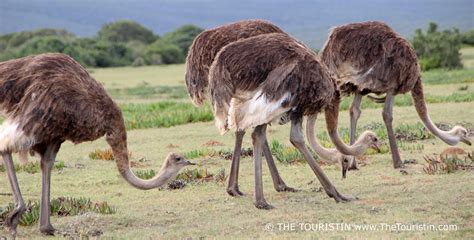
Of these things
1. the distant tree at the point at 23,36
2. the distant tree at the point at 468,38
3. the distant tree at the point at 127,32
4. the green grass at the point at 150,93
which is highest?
the green grass at the point at 150,93

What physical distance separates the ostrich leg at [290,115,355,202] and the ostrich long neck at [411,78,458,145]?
2.43m

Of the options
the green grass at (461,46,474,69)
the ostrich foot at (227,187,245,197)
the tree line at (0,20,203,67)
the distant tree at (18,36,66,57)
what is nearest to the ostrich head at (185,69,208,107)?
the ostrich foot at (227,187,245,197)

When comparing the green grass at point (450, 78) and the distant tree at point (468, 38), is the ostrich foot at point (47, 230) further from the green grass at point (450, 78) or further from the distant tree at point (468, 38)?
the distant tree at point (468, 38)

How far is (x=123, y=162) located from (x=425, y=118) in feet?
13.7

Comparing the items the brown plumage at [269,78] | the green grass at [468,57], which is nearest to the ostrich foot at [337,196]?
the brown plumage at [269,78]

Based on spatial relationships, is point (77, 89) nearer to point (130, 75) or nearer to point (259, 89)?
point (259, 89)

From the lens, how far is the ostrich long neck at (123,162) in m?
7.65

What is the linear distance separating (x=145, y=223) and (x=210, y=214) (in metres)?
0.60

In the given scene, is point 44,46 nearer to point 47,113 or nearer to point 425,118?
point 425,118

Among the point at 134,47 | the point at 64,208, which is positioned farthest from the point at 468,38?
the point at 64,208

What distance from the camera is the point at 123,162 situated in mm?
7703

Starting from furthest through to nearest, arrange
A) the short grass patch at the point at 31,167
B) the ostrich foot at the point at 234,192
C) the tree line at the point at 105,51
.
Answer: the tree line at the point at 105,51 → the short grass patch at the point at 31,167 → the ostrich foot at the point at 234,192

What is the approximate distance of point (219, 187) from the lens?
9.66 metres

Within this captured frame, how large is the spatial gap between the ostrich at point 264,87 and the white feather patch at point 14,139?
1721 mm
